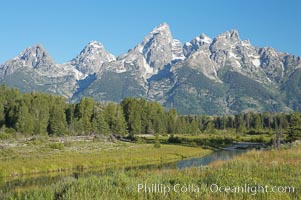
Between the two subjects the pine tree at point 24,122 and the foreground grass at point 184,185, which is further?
the pine tree at point 24,122

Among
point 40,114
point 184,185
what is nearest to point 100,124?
point 40,114

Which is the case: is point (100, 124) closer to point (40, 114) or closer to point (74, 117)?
point (74, 117)

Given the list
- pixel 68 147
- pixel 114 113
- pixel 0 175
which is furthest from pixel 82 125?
pixel 0 175

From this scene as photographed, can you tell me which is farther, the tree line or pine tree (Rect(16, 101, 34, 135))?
the tree line

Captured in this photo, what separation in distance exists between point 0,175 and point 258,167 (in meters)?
29.0

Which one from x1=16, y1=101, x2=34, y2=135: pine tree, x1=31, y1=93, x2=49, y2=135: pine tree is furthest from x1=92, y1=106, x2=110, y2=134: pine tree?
x1=16, y1=101, x2=34, y2=135: pine tree

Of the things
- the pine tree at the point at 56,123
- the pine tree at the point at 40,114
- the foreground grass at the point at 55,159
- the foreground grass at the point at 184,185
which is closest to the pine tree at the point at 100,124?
the pine tree at the point at 56,123

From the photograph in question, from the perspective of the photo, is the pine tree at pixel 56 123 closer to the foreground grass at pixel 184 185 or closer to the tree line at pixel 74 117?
the tree line at pixel 74 117

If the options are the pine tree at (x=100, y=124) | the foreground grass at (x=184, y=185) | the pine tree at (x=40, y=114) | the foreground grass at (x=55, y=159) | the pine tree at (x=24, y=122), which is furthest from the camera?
the pine tree at (x=100, y=124)

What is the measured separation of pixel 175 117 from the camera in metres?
168

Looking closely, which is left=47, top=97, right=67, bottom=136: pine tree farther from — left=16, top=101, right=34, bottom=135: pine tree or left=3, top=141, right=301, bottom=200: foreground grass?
left=3, top=141, right=301, bottom=200: foreground grass

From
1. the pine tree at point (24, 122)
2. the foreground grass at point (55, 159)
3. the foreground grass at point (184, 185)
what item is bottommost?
the foreground grass at point (55, 159)

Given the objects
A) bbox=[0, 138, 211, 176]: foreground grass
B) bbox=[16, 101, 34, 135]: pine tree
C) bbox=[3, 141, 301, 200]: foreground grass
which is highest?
bbox=[16, 101, 34, 135]: pine tree

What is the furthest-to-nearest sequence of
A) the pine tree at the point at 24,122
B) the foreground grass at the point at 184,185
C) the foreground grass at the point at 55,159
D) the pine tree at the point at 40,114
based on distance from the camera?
the pine tree at the point at 40,114 < the pine tree at the point at 24,122 < the foreground grass at the point at 55,159 < the foreground grass at the point at 184,185
